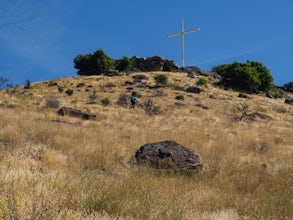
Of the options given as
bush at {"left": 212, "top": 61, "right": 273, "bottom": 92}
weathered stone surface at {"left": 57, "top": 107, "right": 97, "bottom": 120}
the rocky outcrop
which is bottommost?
weathered stone surface at {"left": 57, "top": 107, "right": 97, "bottom": 120}

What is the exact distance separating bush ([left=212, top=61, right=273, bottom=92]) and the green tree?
25.7 m

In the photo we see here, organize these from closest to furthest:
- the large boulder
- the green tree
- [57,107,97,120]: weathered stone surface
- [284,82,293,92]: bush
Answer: the large boulder, [57,107,97,120]: weathered stone surface, the green tree, [284,82,293,92]: bush

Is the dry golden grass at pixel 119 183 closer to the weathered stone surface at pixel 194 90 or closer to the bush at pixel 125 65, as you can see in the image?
the weathered stone surface at pixel 194 90

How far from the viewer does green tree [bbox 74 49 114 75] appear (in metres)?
73.2

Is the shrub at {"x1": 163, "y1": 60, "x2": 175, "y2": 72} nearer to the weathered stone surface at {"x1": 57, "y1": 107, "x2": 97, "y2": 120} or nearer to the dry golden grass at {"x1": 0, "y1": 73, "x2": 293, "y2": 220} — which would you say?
the weathered stone surface at {"x1": 57, "y1": 107, "x2": 97, "y2": 120}

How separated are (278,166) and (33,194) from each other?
694 cm

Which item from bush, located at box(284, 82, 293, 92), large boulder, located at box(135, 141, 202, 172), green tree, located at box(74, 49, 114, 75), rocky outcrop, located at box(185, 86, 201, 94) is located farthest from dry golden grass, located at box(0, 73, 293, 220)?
bush, located at box(284, 82, 293, 92)

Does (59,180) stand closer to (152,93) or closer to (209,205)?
(209,205)

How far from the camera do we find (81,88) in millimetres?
50250

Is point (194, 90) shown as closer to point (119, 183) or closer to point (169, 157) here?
point (169, 157)

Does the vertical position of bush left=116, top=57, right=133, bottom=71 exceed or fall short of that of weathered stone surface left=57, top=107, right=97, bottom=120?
it exceeds it

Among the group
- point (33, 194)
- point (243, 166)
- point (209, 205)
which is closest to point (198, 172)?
point (243, 166)

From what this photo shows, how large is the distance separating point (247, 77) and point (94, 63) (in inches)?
1325

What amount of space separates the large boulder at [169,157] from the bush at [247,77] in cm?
5525
